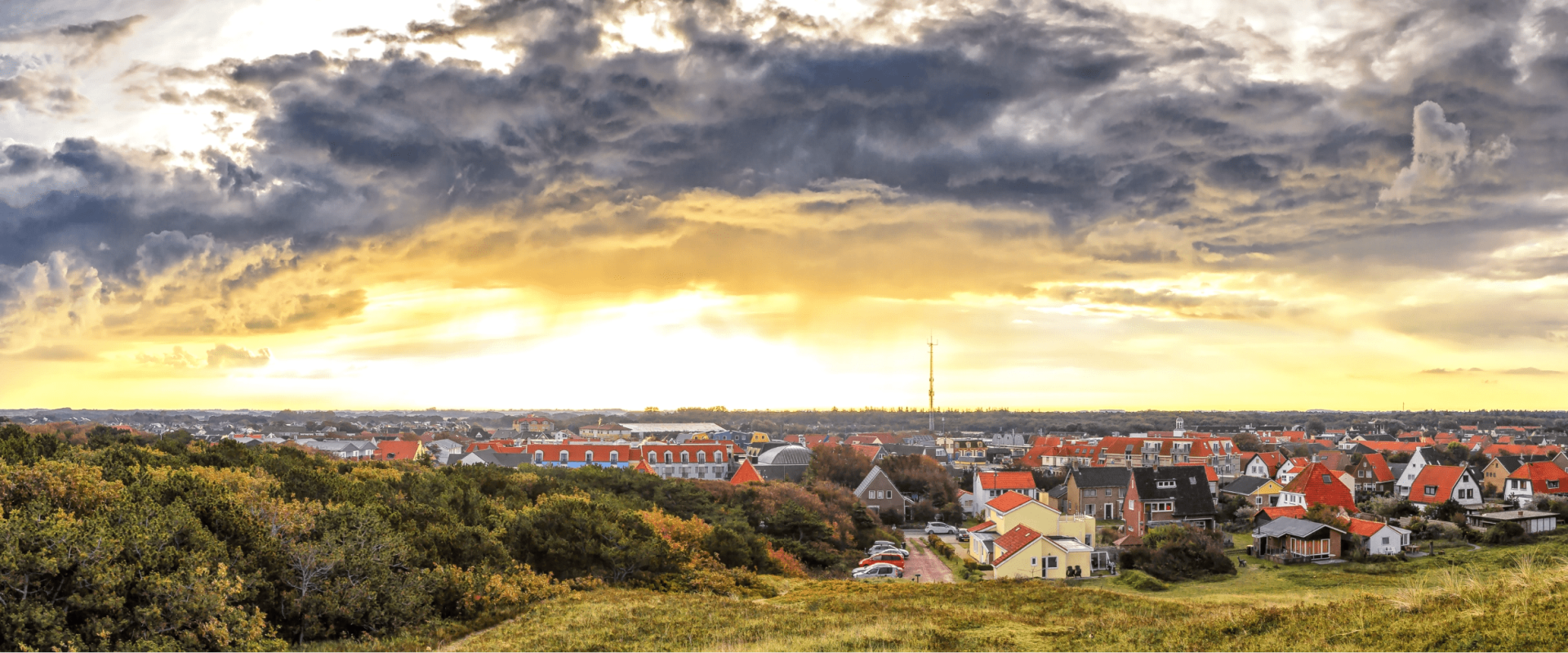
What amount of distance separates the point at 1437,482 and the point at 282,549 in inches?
2862

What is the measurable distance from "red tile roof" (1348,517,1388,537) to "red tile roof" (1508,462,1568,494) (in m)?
28.9

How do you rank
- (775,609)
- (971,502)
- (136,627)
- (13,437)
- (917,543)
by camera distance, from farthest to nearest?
(971,502) < (917,543) < (13,437) < (775,609) < (136,627)

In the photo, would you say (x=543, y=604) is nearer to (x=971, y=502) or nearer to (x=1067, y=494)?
(x=1067, y=494)

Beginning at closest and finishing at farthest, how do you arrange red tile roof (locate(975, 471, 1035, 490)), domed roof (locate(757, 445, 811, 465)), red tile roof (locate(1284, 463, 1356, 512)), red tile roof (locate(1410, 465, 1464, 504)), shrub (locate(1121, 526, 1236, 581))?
shrub (locate(1121, 526, 1236, 581))
red tile roof (locate(1284, 463, 1356, 512))
red tile roof (locate(1410, 465, 1464, 504))
red tile roof (locate(975, 471, 1035, 490))
domed roof (locate(757, 445, 811, 465))

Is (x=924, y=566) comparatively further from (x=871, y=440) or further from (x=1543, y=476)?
(x=871, y=440)

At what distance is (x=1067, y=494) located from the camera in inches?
2421

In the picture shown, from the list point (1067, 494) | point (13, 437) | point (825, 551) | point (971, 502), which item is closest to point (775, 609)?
point (825, 551)

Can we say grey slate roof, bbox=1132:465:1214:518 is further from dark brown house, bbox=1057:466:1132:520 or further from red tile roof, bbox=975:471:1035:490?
red tile roof, bbox=975:471:1035:490

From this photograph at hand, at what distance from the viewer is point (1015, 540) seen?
39719 mm

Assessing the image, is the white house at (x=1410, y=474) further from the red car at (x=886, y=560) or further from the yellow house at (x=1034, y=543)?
the red car at (x=886, y=560)

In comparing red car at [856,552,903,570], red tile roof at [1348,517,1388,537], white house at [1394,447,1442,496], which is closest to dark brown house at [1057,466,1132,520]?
red tile roof at [1348,517,1388,537]

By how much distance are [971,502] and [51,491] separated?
61.3m

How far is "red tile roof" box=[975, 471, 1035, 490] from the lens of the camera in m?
63.6

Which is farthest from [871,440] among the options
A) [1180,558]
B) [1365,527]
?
[1180,558]
